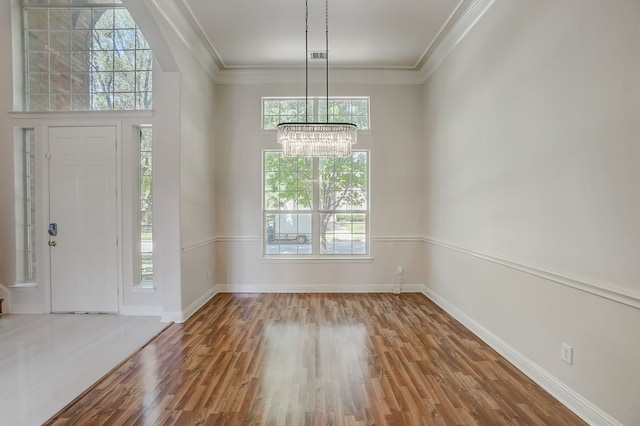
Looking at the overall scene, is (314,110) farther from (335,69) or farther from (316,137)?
(316,137)

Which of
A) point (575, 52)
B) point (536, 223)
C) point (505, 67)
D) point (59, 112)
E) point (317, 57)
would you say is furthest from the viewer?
point (317, 57)

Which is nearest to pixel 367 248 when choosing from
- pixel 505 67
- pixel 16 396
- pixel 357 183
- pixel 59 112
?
pixel 357 183

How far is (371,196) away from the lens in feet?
17.4

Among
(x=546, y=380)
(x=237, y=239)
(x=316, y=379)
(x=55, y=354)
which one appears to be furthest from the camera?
(x=237, y=239)

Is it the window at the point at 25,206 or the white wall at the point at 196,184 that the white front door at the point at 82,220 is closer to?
the window at the point at 25,206

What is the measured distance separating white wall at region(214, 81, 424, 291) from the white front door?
1.54 m

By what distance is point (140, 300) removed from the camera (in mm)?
4086

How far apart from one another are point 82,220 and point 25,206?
0.81 metres

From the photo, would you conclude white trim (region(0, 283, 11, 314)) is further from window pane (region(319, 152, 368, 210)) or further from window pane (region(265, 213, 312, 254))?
window pane (region(319, 152, 368, 210))

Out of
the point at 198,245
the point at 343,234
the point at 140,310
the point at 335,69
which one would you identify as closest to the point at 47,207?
the point at 140,310

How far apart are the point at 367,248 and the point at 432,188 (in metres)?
1.40

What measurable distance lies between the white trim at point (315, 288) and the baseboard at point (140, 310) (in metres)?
1.24

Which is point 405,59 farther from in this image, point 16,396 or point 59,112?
point 16,396

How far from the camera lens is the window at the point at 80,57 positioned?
13.6 feet
